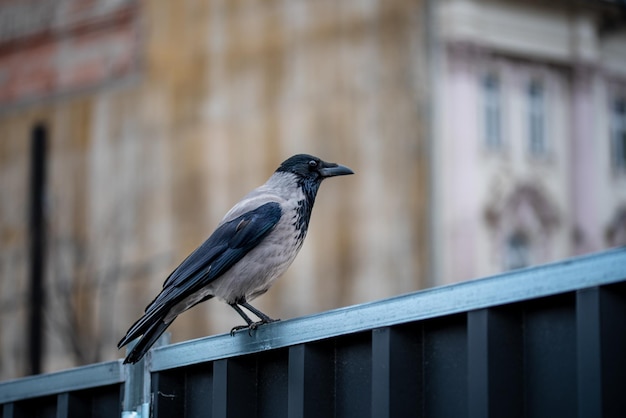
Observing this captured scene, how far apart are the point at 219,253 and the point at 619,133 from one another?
2513 centimetres

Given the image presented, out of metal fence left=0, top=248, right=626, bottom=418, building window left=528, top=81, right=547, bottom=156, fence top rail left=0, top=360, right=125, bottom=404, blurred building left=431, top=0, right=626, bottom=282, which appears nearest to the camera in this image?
metal fence left=0, top=248, right=626, bottom=418

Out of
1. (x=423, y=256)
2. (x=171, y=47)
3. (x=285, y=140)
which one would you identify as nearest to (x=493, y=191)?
(x=423, y=256)

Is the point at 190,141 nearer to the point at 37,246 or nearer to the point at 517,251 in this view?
the point at 517,251

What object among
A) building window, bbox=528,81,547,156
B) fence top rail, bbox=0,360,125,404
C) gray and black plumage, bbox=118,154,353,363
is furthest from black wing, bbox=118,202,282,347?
building window, bbox=528,81,547,156

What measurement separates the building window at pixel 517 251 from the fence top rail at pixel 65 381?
22464 mm

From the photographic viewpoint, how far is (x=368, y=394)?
5785 mm

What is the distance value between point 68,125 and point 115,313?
15.8 feet

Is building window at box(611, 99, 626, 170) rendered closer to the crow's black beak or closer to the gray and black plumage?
the crow's black beak

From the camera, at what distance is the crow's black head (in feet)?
26.7

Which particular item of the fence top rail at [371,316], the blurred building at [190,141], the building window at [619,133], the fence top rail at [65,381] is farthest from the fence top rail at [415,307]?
the building window at [619,133]

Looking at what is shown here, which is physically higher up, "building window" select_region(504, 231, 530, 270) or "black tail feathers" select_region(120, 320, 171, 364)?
"building window" select_region(504, 231, 530, 270)

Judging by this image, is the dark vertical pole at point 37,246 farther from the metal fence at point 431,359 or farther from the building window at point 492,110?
the metal fence at point 431,359

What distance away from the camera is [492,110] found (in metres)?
29.7

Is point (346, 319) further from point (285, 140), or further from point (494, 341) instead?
point (285, 140)
